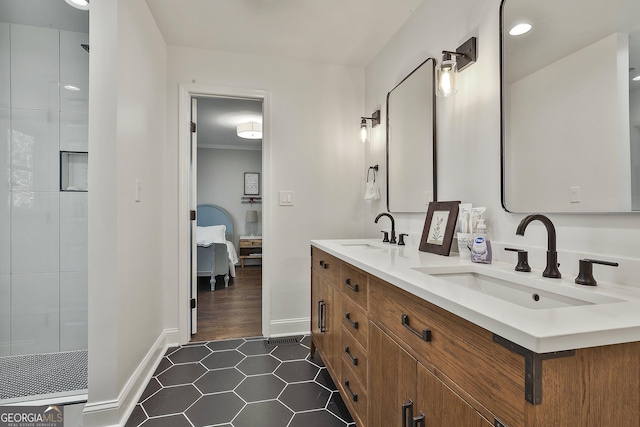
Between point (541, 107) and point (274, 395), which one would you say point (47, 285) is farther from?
point (541, 107)

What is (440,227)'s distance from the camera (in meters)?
1.62

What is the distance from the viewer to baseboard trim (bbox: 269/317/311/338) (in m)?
2.65

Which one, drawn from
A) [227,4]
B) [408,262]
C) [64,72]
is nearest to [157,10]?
[227,4]

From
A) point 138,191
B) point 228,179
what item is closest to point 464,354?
point 138,191

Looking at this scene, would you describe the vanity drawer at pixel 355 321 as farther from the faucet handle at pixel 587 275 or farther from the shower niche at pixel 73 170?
the shower niche at pixel 73 170

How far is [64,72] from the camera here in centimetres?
217

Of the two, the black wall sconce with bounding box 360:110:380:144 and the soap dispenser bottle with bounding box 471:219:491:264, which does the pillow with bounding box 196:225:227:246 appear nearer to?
the black wall sconce with bounding box 360:110:380:144

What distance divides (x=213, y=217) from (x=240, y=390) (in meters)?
4.82

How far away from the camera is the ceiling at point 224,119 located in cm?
402

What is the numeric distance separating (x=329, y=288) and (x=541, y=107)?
4.30ft

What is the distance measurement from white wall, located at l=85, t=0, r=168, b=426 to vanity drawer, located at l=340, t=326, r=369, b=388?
1117mm

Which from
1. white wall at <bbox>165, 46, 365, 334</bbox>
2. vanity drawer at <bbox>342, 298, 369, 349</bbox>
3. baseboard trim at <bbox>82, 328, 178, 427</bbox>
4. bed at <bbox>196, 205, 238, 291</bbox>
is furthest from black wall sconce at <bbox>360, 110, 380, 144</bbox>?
bed at <bbox>196, 205, 238, 291</bbox>

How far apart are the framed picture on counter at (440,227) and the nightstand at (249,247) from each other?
4.83 meters

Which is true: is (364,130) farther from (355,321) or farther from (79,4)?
(79,4)
